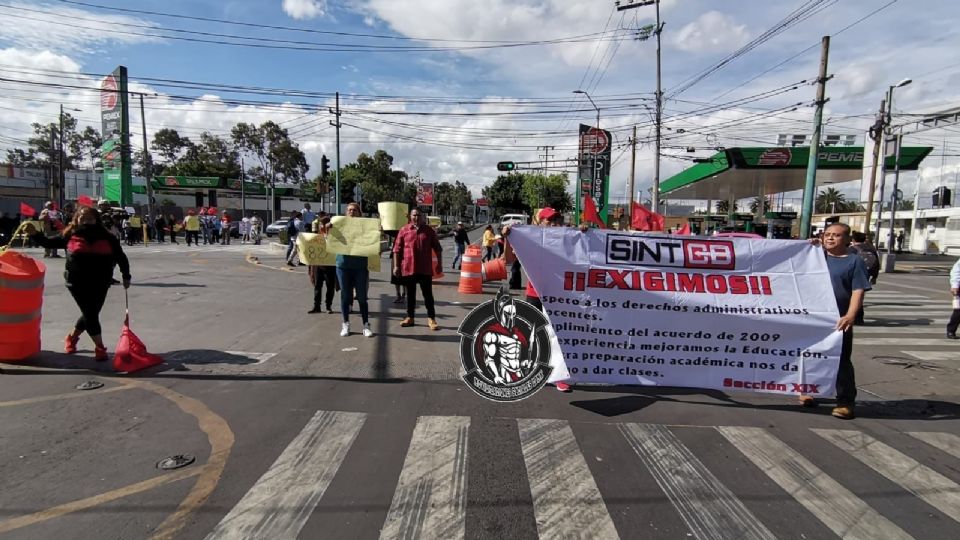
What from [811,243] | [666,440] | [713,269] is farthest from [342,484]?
[811,243]

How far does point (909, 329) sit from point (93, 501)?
12692 mm

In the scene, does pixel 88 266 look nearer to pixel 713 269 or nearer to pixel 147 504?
pixel 147 504

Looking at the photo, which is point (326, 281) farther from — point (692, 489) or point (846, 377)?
point (846, 377)

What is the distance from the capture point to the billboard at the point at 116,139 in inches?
1430

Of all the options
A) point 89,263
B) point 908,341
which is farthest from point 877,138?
point 89,263

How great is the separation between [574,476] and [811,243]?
3.52 m

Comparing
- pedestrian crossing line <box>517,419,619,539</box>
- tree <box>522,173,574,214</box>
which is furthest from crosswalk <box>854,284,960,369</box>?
tree <box>522,173,574,214</box>

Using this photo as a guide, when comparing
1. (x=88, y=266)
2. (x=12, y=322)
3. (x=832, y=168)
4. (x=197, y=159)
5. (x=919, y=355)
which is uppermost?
(x=197, y=159)

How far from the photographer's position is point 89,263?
217 inches

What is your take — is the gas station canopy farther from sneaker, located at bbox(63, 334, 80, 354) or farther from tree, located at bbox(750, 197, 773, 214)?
sneaker, located at bbox(63, 334, 80, 354)

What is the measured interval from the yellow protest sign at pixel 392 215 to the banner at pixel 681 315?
4501 millimetres

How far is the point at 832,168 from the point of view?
30391 mm

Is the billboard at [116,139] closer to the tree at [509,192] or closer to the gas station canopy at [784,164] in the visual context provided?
the gas station canopy at [784,164]

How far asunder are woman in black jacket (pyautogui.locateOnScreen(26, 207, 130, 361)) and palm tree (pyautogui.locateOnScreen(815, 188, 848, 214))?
104 m
